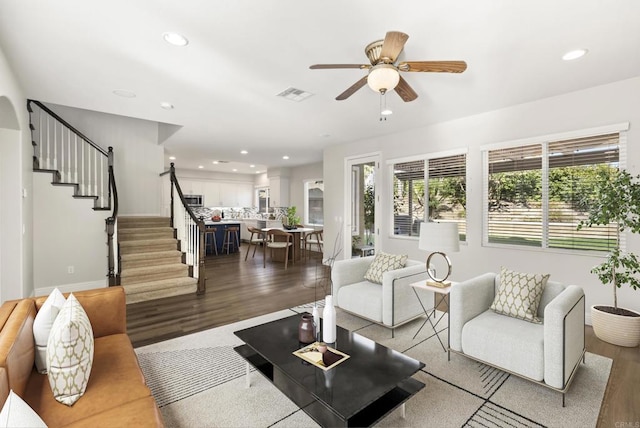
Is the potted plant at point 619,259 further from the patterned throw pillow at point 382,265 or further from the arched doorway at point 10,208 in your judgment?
the arched doorway at point 10,208

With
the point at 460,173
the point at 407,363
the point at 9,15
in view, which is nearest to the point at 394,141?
the point at 460,173

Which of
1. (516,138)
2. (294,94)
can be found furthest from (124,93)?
(516,138)

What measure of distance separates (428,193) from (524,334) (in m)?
3.21

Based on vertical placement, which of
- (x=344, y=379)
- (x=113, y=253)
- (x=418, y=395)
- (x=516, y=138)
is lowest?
(x=418, y=395)

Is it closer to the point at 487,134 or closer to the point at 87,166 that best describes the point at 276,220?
the point at 87,166

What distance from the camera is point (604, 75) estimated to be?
10.6ft

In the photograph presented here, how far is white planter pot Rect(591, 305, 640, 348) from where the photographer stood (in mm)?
2977

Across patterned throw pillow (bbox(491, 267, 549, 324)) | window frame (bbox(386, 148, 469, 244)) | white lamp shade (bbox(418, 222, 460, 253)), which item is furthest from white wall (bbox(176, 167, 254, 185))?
patterned throw pillow (bbox(491, 267, 549, 324))

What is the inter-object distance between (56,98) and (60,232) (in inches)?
77.4

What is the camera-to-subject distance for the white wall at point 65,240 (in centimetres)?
451

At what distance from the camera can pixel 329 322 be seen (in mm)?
Result: 2184

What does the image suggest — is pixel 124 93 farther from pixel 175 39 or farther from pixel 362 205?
pixel 362 205

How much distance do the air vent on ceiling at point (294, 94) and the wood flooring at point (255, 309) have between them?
2745 millimetres

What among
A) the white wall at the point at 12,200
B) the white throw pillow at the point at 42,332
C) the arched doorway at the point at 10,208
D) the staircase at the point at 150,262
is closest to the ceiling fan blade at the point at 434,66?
the white throw pillow at the point at 42,332
